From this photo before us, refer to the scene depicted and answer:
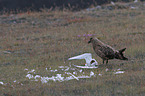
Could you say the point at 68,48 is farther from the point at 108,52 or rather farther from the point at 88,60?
the point at 108,52

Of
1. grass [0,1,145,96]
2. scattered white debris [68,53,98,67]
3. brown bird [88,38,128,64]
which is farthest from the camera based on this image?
scattered white debris [68,53,98,67]

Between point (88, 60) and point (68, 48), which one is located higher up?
point (88, 60)

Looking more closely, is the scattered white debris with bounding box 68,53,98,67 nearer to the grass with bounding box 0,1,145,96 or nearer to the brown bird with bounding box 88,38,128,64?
the grass with bounding box 0,1,145,96

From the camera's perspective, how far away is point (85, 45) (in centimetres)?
1009

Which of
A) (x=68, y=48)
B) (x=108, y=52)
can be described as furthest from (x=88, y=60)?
(x=68, y=48)

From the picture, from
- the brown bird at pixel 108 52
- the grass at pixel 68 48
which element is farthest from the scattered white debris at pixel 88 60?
the brown bird at pixel 108 52

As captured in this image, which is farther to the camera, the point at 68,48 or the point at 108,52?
the point at 68,48

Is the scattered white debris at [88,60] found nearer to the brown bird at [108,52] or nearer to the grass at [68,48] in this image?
the grass at [68,48]

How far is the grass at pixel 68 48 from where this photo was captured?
5.30 m

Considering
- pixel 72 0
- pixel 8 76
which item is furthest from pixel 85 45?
pixel 72 0

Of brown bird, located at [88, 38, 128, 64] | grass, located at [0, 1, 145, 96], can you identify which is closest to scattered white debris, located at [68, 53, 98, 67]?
grass, located at [0, 1, 145, 96]

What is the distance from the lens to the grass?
5.30 metres

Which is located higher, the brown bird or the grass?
the brown bird

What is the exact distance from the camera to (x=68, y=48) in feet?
31.9
